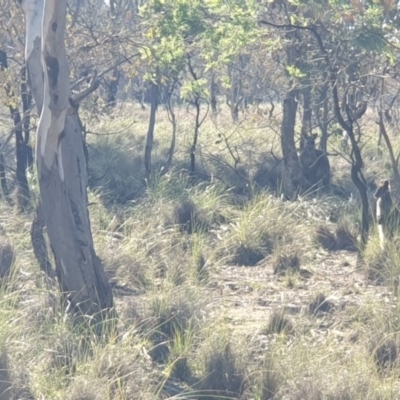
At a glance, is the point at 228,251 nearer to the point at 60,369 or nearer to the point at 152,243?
the point at 152,243

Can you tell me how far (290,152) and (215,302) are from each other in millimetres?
7134

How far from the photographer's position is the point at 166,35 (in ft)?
37.2

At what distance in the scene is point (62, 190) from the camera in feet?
26.2

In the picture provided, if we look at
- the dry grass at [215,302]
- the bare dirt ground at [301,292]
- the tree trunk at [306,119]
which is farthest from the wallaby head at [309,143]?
the bare dirt ground at [301,292]

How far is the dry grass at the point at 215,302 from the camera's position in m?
6.45

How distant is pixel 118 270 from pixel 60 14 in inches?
129

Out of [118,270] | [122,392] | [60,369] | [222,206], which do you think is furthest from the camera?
[222,206]

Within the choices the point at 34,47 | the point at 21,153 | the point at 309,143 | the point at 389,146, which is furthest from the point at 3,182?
the point at 34,47

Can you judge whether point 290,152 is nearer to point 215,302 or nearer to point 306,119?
point 306,119

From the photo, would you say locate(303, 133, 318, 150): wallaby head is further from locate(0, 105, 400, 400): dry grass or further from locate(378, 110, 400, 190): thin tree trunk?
locate(378, 110, 400, 190): thin tree trunk

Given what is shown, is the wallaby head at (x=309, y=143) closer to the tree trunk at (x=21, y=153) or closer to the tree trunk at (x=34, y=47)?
the tree trunk at (x=21, y=153)

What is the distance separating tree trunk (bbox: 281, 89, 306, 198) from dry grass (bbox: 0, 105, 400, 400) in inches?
11.6

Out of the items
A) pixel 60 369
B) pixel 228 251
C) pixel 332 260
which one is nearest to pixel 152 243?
pixel 228 251

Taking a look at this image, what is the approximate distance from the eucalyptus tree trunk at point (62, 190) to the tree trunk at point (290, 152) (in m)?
7.98
